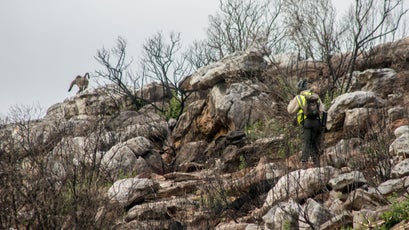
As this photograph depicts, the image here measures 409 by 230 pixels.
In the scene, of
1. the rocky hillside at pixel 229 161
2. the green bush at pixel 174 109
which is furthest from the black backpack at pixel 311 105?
the green bush at pixel 174 109

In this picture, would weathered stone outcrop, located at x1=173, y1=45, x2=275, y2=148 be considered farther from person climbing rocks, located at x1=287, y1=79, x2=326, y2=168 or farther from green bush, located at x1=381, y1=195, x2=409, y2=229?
green bush, located at x1=381, y1=195, x2=409, y2=229

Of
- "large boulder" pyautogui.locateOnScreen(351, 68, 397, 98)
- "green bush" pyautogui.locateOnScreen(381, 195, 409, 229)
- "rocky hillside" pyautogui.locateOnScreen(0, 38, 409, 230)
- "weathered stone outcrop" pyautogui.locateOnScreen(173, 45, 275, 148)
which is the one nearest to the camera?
"green bush" pyautogui.locateOnScreen(381, 195, 409, 229)

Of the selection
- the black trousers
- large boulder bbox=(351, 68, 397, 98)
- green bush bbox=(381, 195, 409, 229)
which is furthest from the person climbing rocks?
large boulder bbox=(351, 68, 397, 98)

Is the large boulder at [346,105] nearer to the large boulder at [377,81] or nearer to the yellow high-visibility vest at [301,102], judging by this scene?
the yellow high-visibility vest at [301,102]

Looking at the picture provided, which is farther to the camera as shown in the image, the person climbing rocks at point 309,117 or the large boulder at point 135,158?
the large boulder at point 135,158

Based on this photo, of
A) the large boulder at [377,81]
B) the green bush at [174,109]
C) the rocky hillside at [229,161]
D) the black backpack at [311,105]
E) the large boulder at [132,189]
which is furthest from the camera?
the green bush at [174,109]

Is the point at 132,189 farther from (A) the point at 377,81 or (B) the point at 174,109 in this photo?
(B) the point at 174,109

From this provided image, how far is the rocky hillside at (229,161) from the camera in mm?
10555

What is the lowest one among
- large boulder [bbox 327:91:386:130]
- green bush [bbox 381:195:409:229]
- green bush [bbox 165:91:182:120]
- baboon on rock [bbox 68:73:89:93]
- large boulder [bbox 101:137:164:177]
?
green bush [bbox 381:195:409:229]

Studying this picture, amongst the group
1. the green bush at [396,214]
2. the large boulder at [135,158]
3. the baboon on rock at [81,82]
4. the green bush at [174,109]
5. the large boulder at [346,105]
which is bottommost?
the green bush at [396,214]

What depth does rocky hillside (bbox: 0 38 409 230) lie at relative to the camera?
34.6 feet

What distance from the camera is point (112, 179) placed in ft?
55.6

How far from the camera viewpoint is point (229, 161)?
58.1 feet

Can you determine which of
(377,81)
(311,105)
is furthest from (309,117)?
(377,81)
